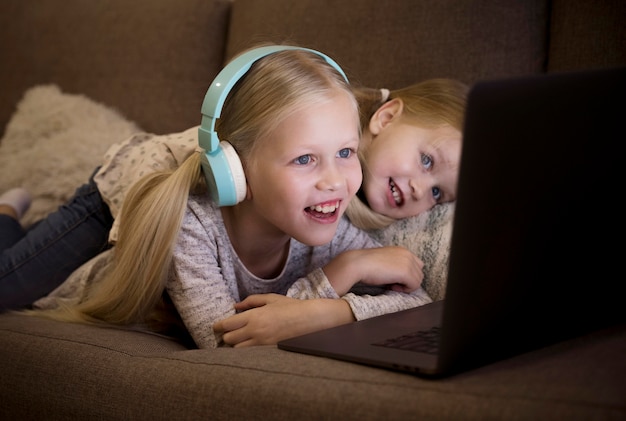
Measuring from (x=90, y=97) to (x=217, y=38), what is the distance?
1.43 feet

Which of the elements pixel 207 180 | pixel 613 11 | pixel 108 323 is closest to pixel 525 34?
pixel 613 11

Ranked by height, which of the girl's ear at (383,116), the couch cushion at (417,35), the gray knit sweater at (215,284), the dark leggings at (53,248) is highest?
the couch cushion at (417,35)

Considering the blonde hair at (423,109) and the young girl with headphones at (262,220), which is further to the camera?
the blonde hair at (423,109)

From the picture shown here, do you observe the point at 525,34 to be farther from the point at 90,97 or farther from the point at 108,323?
the point at 90,97

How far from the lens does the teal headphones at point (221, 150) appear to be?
1186 mm

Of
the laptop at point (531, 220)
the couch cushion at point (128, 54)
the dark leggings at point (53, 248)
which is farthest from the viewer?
the couch cushion at point (128, 54)

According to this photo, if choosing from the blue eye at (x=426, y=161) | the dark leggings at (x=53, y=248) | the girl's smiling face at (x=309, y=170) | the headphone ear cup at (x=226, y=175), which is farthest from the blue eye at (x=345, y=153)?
the dark leggings at (x=53, y=248)

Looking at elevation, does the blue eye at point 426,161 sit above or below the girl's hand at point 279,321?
above

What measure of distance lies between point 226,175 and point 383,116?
54 cm

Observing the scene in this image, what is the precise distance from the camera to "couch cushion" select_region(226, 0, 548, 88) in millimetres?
1652

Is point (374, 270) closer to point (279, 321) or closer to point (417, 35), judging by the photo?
point (279, 321)

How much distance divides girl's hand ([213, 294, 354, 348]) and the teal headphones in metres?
0.19

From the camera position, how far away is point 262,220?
54.5 inches

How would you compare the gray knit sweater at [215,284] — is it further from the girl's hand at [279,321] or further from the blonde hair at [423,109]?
the blonde hair at [423,109]
